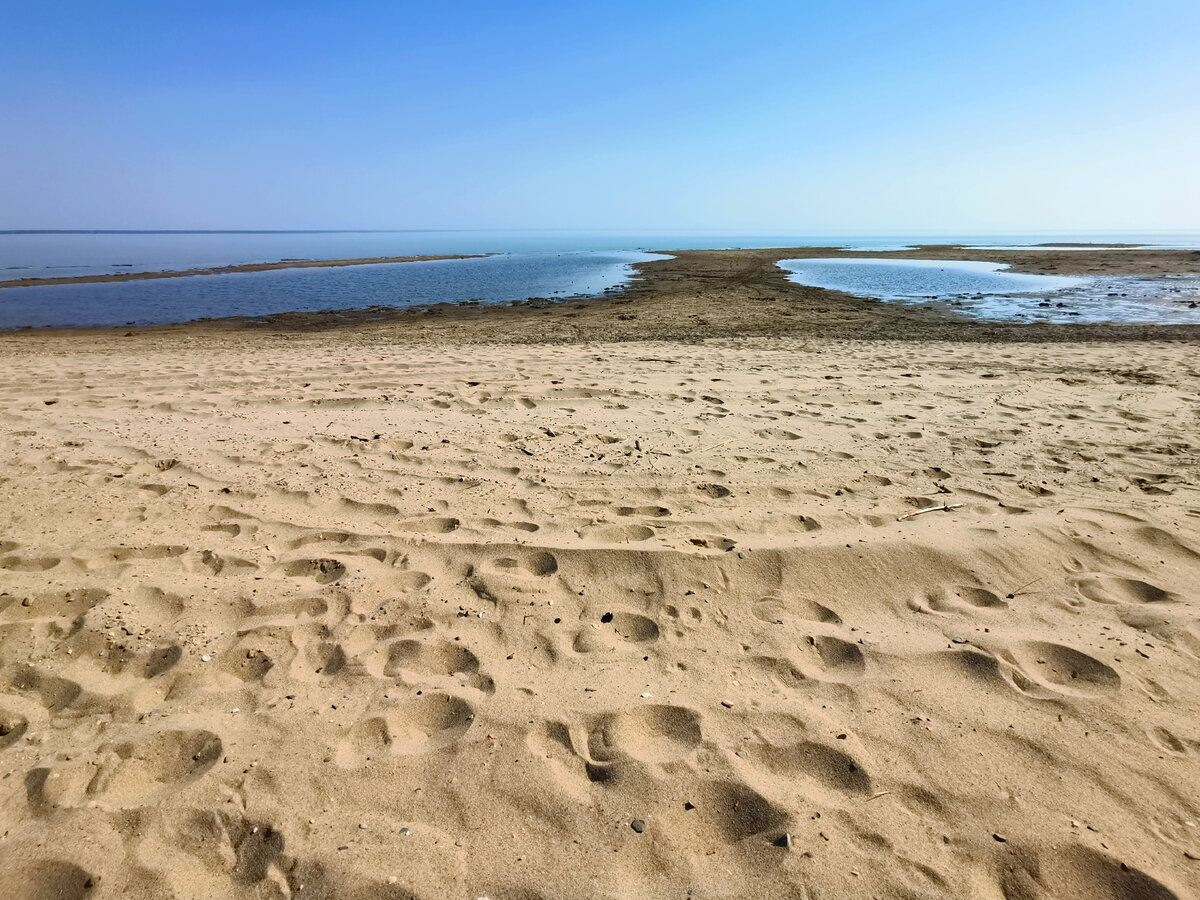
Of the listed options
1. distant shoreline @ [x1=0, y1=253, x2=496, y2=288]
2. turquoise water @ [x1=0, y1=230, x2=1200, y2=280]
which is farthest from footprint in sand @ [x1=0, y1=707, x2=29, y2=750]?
turquoise water @ [x1=0, y1=230, x2=1200, y2=280]

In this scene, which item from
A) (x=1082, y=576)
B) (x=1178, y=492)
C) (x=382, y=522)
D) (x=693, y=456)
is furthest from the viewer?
(x=693, y=456)

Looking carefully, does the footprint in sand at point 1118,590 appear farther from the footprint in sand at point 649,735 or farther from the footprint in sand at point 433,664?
the footprint in sand at point 433,664

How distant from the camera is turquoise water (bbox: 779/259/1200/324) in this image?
14477mm

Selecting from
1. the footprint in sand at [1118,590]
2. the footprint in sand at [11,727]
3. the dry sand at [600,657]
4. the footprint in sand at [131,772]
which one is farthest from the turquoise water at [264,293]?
the footprint in sand at [1118,590]

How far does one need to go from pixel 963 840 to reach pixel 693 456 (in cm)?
335

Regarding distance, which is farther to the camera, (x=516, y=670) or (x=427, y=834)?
(x=516, y=670)

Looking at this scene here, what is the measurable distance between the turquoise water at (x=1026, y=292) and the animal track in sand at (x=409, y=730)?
15.6m

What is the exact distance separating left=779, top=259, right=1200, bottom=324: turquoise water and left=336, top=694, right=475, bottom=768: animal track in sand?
15.6 metres

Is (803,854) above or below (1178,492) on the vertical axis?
below

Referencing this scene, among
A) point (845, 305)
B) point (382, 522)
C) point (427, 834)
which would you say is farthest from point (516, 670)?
point (845, 305)

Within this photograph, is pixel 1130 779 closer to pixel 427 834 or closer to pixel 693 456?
pixel 427 834

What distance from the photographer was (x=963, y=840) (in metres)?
1.99

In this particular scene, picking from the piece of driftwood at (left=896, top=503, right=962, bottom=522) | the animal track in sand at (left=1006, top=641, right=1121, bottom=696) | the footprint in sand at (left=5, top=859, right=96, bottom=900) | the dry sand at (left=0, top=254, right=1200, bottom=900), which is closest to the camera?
the footprint in sand at (left=5, top=859, right=96, bottom=900)

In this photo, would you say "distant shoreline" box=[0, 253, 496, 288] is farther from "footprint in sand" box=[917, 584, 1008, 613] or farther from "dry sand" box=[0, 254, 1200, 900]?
"footprint in sand" box=[917, 584, 1008, 613]
